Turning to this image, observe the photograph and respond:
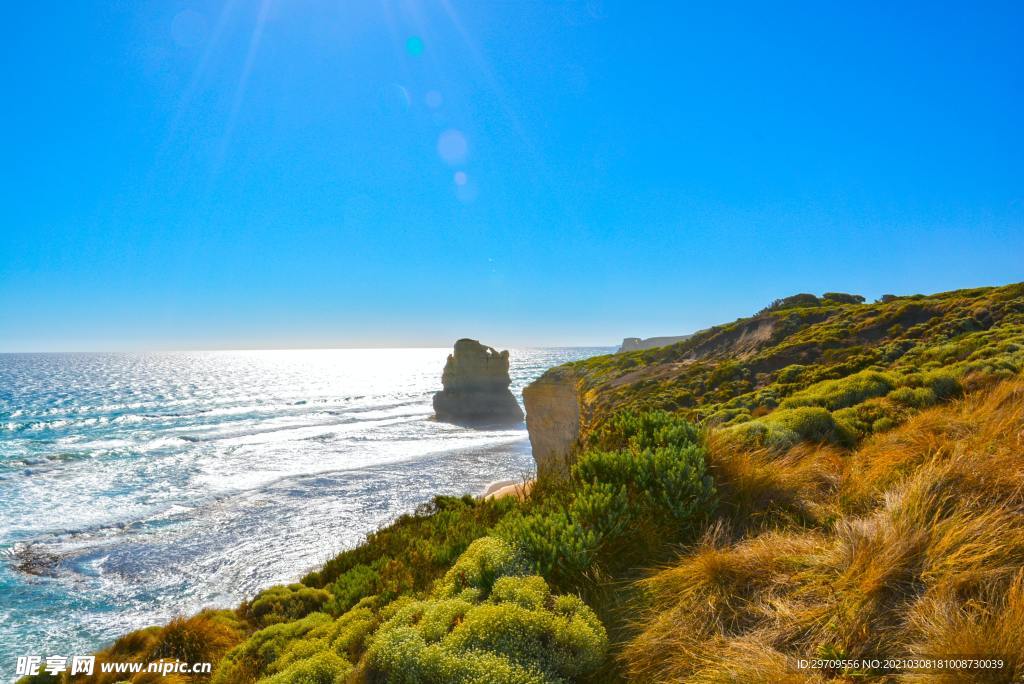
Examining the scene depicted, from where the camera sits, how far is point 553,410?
102 ft

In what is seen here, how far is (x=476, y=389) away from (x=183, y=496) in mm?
50003

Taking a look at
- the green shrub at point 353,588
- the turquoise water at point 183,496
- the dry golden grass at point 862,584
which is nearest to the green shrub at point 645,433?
the dry golden grass at point 862,584

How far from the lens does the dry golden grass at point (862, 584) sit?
319cm

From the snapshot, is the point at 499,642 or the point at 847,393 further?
the point at 847,393

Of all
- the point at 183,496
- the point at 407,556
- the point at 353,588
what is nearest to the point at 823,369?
the point at 407,556

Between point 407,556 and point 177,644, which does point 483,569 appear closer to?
point 407,556

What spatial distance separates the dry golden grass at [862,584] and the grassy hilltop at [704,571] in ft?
0.06

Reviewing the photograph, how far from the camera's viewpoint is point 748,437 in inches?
351

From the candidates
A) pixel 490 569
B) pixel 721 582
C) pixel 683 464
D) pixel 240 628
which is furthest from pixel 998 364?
pixel 240 628

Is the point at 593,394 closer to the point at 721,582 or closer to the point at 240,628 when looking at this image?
the point at 240,628

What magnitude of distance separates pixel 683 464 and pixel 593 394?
18.1 meters

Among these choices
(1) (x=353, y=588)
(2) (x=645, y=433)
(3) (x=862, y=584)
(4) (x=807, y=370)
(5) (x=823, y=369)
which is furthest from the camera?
(4) (x=807, y=370)

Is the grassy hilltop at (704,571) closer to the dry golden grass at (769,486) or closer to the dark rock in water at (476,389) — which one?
the dry golden grass at (769,486)

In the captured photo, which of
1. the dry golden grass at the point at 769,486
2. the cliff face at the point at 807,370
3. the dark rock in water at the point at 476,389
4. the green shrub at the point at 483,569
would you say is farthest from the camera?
the dark rock in water at the point at 476,389
